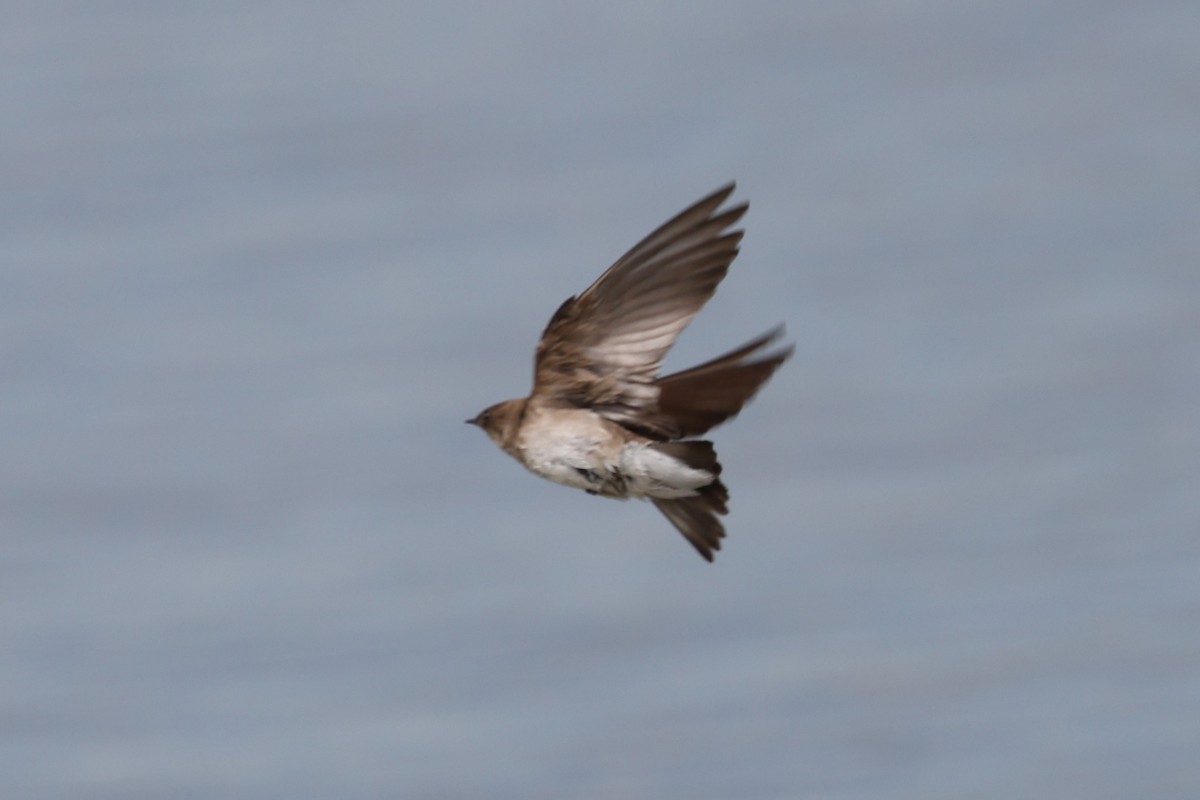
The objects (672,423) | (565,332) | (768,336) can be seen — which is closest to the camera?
(768,336)

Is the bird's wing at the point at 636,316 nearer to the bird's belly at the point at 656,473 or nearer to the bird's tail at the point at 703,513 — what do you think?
the bird's belly at the point at 656,473

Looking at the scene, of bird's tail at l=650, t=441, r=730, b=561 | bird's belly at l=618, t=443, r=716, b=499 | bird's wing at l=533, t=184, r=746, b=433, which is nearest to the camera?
bird's belly at l=618, t=443, r=716, b=499

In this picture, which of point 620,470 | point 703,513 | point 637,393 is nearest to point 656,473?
point 620,470

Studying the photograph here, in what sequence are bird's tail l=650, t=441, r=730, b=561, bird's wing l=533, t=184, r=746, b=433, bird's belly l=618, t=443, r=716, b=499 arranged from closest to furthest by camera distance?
bird's belly l=618, t=443, r=716, b=499 → bird's wing l=533, t=184, r=746, b=433 → bird's tail l=650, t=441, r=730, b=561

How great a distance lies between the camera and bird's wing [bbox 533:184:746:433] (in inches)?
283

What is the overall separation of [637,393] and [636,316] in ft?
0.98

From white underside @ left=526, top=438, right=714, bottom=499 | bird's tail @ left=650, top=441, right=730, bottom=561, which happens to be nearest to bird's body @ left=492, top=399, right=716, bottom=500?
white underside @ left=526, top=438, right=714, bottom=499

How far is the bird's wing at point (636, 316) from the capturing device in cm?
720

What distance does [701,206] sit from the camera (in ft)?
23.7

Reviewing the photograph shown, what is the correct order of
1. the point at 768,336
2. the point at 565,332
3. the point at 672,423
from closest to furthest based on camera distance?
1. the point at 768,336
2. the point at 672,423
3. the point at 565,332

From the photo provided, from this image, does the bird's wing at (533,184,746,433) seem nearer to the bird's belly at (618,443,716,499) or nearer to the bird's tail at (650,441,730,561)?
the bird's belly at (618,443,716,499)

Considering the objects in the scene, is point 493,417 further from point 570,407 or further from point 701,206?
point 701,206

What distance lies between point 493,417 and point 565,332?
0.43 metres

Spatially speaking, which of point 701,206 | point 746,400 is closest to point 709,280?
point 701,206
